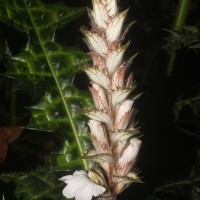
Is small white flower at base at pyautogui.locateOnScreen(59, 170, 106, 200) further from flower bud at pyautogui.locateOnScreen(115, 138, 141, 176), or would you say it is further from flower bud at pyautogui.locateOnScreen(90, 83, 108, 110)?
flower bud at pyautogui.locateOnScreen(90, 83, 108, 110)

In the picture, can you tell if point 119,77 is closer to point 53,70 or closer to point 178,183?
point 53,70

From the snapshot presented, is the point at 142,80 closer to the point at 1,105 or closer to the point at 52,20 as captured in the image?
the point at 52,20

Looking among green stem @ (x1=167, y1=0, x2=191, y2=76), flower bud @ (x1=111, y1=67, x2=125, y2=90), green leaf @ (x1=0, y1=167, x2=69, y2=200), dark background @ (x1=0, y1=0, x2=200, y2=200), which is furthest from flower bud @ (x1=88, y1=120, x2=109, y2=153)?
green stem @ (x1=167, y1=0, x2=191, y2=76)

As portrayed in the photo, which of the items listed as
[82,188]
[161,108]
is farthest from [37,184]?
[161,108]

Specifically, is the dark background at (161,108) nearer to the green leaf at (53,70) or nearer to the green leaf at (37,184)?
the green leaf at (53,70)

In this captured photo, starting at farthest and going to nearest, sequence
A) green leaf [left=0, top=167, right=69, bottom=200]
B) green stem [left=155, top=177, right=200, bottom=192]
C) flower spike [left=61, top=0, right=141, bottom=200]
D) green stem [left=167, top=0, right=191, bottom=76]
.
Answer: green stem [left=167, top=0, right=191, bottom=76], green stem [left=155, top=177, right=200, bottom=192], green leaf [left=0, top=167, right=69, bottom=200], flower spike [left=61, top=0, right=141, bottom=200]

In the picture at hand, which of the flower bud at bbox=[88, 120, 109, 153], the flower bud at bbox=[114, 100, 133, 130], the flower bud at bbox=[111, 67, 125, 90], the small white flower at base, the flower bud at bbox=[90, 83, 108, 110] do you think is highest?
the flower bud at bbox=[111, 67, 125, 90]
